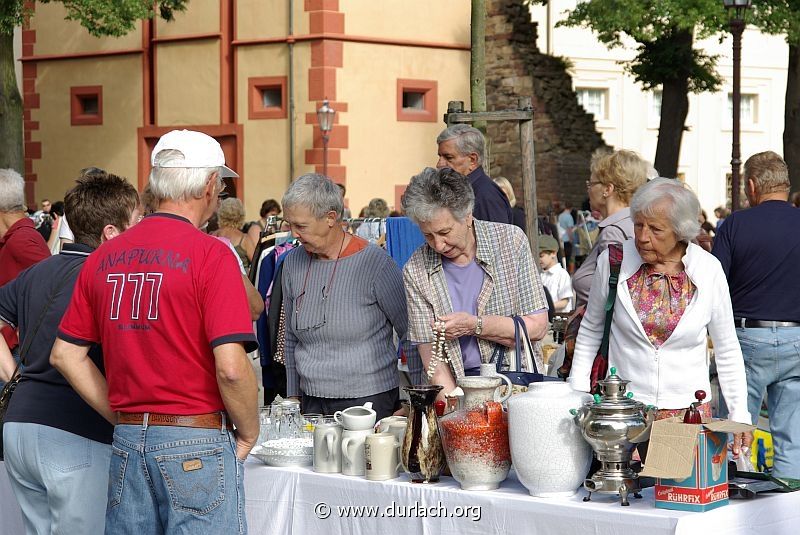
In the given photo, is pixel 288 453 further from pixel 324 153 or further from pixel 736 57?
pixel 324 153

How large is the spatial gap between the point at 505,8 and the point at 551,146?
3094mm

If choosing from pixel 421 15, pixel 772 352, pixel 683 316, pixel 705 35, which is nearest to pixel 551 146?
pixel 421 15

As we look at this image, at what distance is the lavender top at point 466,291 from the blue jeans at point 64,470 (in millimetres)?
1358

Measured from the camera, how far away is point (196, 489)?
12.7ft

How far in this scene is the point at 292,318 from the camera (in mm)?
5426

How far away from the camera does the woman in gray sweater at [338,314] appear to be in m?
5.27

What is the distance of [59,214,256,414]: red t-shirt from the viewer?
12.4 ft

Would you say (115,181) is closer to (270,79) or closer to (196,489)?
(196,489)

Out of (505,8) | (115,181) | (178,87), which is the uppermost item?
(505,8)

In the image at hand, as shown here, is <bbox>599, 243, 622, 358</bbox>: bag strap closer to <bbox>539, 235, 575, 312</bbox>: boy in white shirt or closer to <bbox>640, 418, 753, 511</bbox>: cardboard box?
<bbox>640, 418, 753, 511</bbox>: cardboard box

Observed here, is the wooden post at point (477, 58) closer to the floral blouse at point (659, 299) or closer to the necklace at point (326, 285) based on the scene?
the necklace at point (326, 285)

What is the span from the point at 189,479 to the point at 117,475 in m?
0.24

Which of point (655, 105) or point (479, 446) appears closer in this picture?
point (479, 446)

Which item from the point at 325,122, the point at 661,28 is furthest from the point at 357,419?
the point at 661,28
